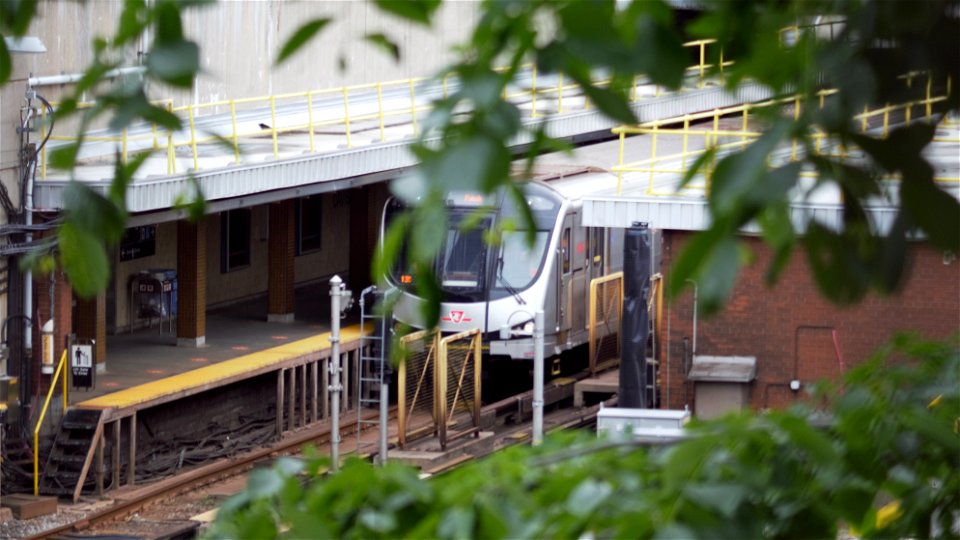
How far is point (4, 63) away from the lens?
2.26 meters

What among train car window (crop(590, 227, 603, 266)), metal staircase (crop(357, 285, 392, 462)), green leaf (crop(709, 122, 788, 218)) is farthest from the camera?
train car window (crop(590, 227, 603, 266))

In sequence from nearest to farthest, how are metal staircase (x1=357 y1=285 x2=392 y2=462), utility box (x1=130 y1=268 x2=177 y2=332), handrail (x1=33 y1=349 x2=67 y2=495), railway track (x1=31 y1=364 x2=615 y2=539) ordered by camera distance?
railway track (x1=31 y1=364 x2=615 y2=539), handrail (x1=33 y1=349 x2=67 y2=495), metal staircase (x1=357 y1=285 x2=392 y2=462), utility box (x1=130 y1=268 x2=177 y2=332)

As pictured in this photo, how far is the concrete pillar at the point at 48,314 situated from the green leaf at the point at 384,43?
14.1 m

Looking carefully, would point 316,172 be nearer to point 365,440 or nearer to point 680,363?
point 365,440

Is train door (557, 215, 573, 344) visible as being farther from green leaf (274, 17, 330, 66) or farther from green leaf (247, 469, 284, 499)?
green leaf (274, 17, 330, 66)

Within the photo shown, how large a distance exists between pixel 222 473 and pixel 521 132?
15055 mm

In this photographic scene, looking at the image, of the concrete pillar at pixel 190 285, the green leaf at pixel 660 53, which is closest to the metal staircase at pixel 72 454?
the concrete pillar at pixel 190 285

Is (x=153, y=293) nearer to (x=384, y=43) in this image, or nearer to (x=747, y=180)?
(x=384, y=43)

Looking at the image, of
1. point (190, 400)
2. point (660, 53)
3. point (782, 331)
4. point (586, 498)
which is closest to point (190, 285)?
point (190, 400)

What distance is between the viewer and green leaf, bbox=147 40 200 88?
2.01 metres

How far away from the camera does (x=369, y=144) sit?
65.4 feet

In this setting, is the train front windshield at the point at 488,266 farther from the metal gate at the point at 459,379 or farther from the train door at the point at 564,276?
the metal gate at the point at 459,379

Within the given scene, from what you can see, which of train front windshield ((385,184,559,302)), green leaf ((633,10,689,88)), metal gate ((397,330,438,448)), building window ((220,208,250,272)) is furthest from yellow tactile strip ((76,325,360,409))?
green leaf ((633,10,689,88))

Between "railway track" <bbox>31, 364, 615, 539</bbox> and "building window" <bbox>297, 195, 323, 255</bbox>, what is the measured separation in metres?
7.46
